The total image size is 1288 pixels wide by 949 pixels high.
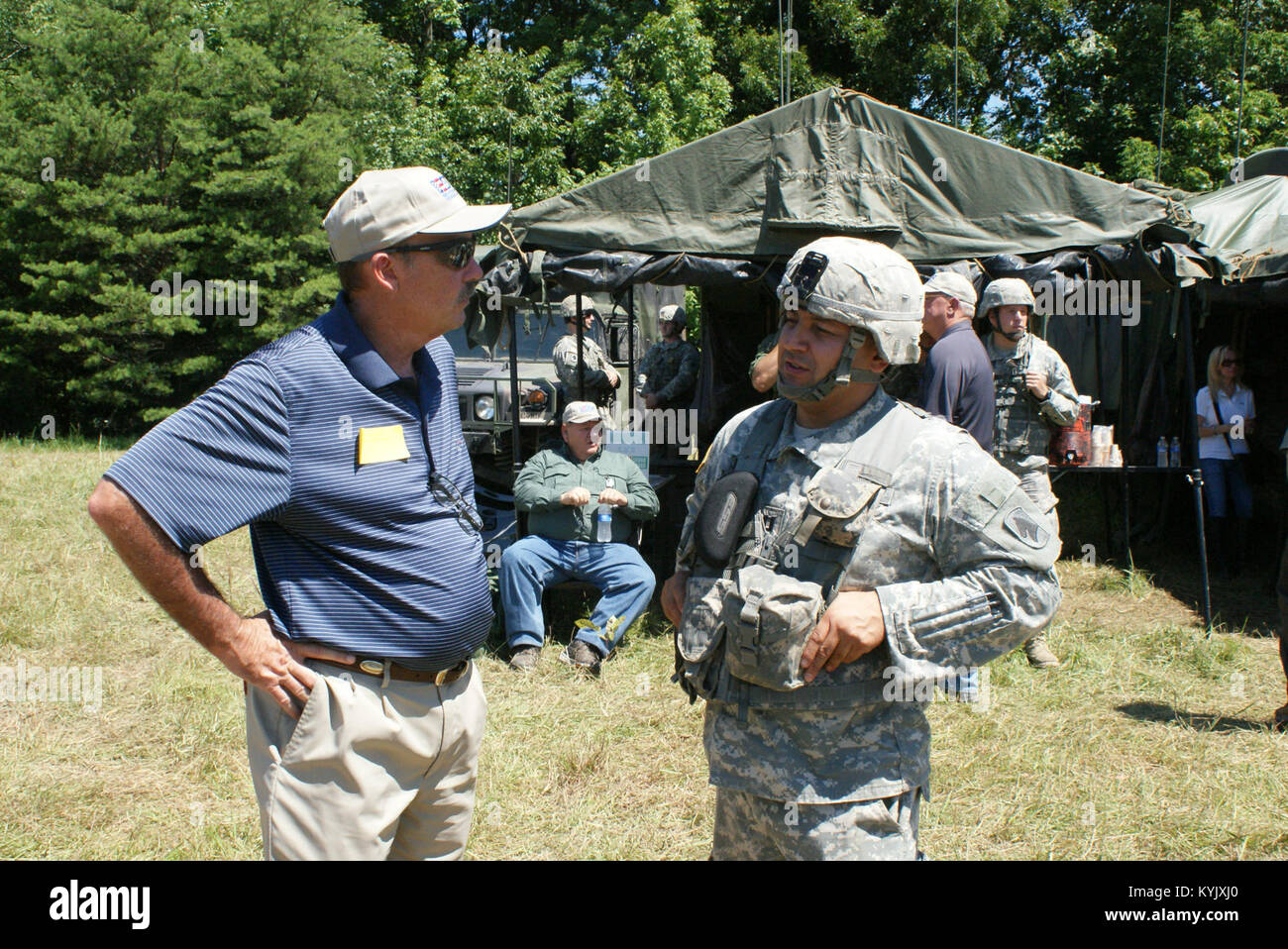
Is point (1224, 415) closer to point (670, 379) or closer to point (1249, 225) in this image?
point (1249, 225)

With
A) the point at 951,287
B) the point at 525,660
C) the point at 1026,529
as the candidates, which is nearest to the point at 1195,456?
the point at 951,287

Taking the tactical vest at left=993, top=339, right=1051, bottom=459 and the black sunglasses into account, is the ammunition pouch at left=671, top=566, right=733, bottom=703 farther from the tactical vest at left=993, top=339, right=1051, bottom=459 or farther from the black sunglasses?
the tactical vest at left=993, top=339, right=1051, bottom=459

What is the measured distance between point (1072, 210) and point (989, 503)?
17.2 feet

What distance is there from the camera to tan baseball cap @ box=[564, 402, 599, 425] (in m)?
6.42

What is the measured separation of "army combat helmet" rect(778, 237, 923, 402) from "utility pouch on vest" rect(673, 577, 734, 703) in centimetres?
46

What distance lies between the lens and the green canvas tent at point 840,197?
6395mm

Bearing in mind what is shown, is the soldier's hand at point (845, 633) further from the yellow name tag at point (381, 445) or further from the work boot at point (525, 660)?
the work boot at point (525, 660)

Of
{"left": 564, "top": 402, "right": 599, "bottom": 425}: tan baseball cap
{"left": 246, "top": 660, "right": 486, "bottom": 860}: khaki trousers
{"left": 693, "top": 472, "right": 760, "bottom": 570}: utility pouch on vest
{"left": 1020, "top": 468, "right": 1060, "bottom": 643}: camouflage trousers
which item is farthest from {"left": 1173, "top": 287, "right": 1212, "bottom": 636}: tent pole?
{"left": 246, "top": 660, "right": 486, "bottom": 860}: khaki trousers

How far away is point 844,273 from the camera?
86.4 inches

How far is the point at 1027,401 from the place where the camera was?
664 centimetres

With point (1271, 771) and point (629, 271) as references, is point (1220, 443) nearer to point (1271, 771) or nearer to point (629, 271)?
point (1271, 771)

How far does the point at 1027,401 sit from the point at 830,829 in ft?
16.8

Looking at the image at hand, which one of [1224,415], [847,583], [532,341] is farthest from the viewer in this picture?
[532,341]

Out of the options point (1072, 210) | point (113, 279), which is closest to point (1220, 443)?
point (1072, 210)
